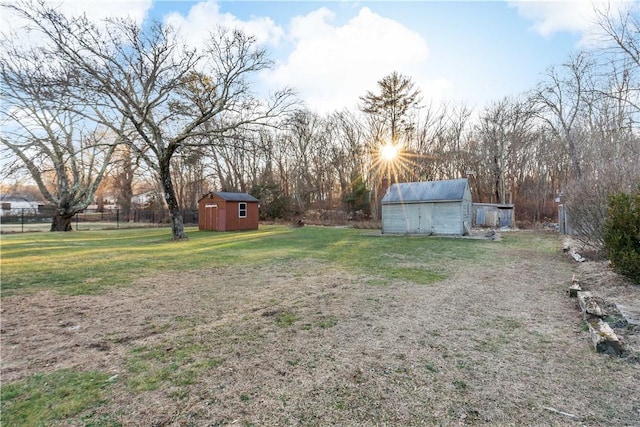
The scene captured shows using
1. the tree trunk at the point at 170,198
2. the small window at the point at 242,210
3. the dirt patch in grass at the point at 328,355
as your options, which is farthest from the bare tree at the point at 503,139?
the tree trunk at the point at 170,198

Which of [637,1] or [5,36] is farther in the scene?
[5,36]

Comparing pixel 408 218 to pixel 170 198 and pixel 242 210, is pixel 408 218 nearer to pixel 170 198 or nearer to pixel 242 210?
pixel 242 210

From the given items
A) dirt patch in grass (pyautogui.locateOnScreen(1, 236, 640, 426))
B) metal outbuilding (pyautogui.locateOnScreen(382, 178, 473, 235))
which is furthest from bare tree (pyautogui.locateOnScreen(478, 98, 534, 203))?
dirt patch in grass (pyautogui.locateOnScreen(1, 236, 640, 426))

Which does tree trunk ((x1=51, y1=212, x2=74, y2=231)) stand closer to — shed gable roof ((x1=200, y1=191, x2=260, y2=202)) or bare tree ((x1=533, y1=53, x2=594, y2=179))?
shed gable roof ((x1=200, y1=191, x2=260, y2=202))

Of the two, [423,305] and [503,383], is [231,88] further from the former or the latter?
[503,383]

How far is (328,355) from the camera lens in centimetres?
322

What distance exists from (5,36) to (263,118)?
11.0 metres

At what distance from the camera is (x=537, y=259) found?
9.38m

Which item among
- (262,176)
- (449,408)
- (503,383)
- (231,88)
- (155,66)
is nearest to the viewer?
(449,408)

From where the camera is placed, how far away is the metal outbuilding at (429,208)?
17.0 m

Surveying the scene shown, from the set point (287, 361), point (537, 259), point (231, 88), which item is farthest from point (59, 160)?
point (537, 259)

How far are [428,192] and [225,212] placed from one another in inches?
518

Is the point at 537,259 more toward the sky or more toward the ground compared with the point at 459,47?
more toward the ground

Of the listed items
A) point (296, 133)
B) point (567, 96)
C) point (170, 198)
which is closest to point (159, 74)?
point (170, 198)
